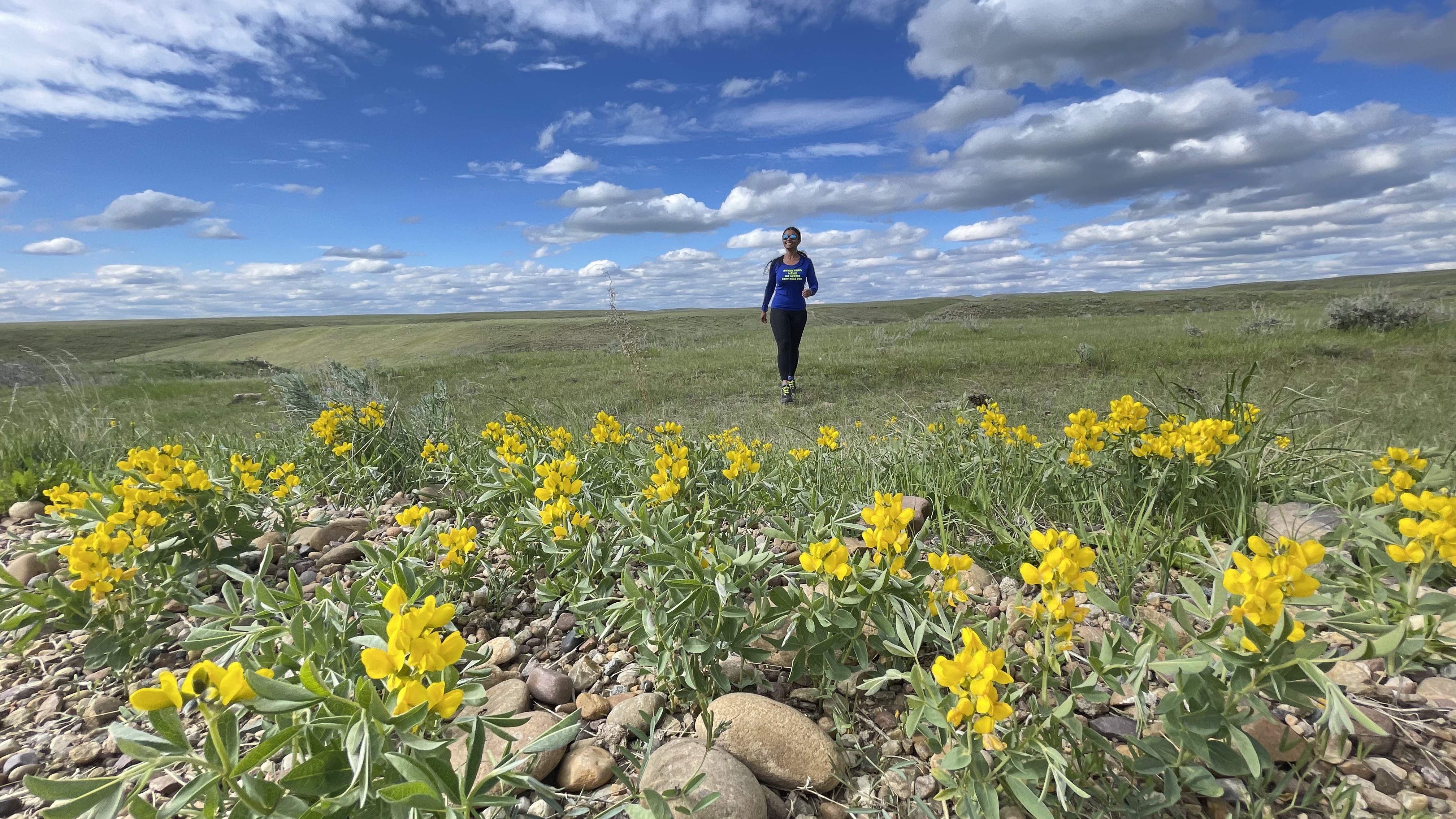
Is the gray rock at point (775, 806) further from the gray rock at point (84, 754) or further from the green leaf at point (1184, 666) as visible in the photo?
the gray rock at point (84, 754)

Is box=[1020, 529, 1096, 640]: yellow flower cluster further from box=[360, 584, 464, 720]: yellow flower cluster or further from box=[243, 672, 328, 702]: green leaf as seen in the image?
box=[243, 672, 328, 702]: green leaf

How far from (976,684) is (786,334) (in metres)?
7.98

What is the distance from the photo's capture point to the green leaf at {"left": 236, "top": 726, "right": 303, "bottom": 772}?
1.15 meters

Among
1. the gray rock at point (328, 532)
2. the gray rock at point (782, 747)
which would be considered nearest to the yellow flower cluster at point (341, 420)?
the gray rock at point (328, 532)

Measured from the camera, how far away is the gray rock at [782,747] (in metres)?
Result: 1.71

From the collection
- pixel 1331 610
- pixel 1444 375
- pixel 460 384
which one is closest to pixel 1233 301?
pixel 1444 375

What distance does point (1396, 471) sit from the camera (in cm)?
241

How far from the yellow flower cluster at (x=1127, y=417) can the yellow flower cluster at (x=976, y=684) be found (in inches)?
78.2

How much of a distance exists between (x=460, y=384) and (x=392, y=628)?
12262mm

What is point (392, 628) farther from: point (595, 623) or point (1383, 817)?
point (1383, 817)

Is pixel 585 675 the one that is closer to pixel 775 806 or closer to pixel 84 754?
pixel 775 806

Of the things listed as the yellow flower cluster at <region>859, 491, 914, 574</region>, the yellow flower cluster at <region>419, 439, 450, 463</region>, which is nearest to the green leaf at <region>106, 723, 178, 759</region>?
the yellow flower cluster at <region>859, 491, 914, 574</region>

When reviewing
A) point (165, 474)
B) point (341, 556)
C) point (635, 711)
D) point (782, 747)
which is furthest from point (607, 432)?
point (782, 747)

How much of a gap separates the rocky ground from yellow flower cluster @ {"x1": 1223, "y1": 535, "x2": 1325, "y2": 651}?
0.53 meters
